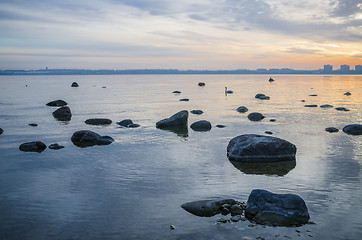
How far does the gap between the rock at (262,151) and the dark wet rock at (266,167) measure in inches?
13.8

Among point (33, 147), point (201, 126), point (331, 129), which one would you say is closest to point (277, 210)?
point (33, 147)

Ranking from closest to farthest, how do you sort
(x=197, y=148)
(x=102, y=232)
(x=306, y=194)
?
(x=102, y=232), (x=306, y=194), (x=197, y=148)

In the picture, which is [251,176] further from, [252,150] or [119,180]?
[119,180]

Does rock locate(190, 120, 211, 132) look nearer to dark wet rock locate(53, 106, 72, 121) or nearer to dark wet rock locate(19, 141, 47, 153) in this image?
dark wet rock locate(19, 141, 47, 153)

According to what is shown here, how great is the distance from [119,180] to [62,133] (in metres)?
15.2

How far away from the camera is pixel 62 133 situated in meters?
29.4

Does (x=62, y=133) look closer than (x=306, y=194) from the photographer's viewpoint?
No

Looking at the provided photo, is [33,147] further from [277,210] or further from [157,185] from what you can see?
[277,210]

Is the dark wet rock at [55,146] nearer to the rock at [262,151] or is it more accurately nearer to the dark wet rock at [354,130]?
the rock at [262,151]

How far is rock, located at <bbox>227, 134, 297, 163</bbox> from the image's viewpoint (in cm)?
1958

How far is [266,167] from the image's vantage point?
60.9 feet

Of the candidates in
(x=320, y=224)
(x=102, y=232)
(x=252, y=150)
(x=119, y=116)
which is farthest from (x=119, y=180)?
(x=119, y=116)

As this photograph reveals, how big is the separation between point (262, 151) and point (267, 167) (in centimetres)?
133

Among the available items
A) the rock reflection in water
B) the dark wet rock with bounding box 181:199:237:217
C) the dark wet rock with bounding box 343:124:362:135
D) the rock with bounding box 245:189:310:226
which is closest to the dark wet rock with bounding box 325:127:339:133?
the dark wet rock with bounding box 343:124:362:135
